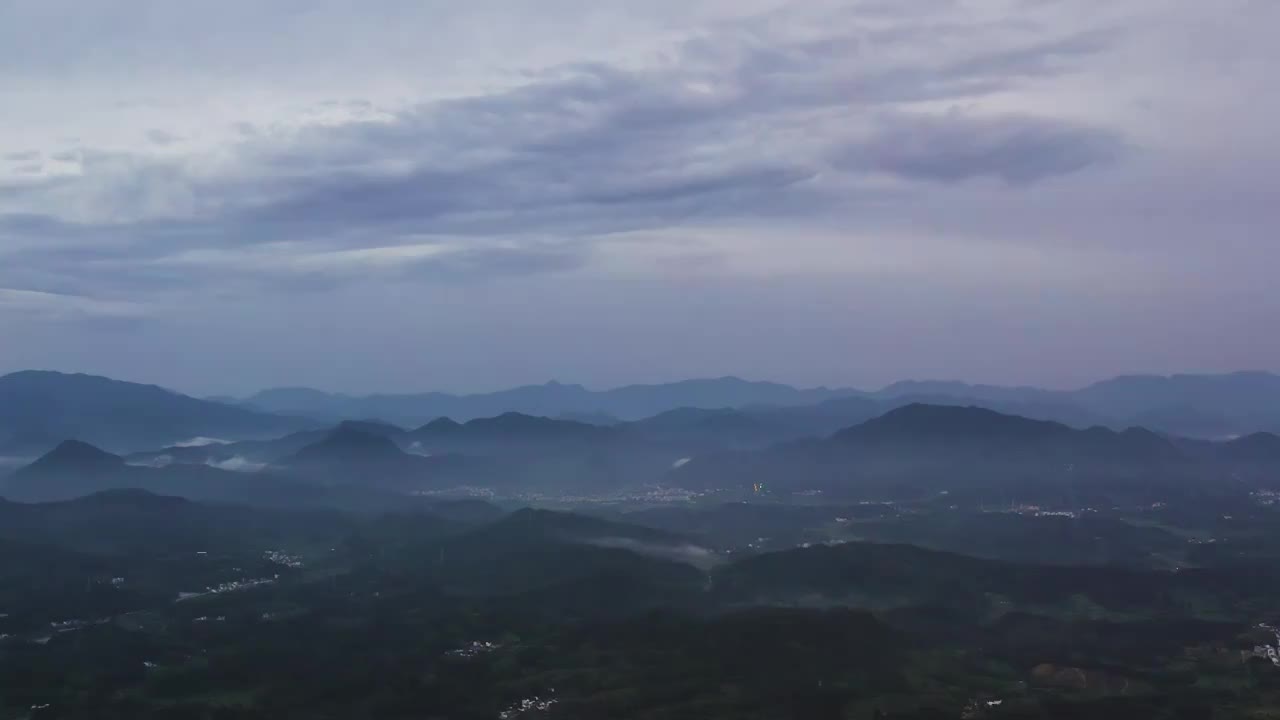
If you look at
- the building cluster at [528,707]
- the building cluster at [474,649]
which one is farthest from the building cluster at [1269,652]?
the building cluster at [474,649]

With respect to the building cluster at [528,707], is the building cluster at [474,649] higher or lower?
higher

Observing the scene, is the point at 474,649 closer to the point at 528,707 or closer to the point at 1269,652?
the point at 528,707

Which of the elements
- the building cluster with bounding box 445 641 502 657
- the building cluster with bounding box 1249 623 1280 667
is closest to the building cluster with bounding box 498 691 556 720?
the building cluster with bounding box 445 641 502 657

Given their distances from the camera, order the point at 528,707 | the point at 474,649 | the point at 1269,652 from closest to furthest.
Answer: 1. the point at 528,707
2. the point at 1269,652
3. the point at 474,649

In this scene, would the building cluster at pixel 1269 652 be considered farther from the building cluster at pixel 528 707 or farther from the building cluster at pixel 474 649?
the building cluster at pixel 474 649

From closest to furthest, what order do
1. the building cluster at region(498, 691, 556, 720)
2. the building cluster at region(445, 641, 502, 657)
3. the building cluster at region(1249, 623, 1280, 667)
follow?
the building cluster at region(498, 691, 556, 720) < the building cluster at region(1249, 623, 1280, 667) < the building cluster at region(445, 641, 502, 657)

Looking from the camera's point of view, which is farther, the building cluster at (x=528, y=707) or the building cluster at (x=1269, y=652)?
the building cluster at (x=1269, y=652)

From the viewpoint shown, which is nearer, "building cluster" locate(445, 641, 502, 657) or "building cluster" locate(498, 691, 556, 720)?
"building cluster" locate(498, 691, 556, 720)

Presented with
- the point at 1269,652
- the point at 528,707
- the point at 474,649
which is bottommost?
the point at 1269,652

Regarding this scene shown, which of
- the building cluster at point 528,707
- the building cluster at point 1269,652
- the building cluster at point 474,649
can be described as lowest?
the building cluster at point 1269,652

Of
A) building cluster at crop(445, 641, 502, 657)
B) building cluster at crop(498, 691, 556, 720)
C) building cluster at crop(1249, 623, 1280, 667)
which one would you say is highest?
building cluster at crop(445, 641, 502, 657)

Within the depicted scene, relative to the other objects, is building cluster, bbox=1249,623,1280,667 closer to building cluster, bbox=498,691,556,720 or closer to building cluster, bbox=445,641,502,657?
building cluster, bbox=498,691,556,720

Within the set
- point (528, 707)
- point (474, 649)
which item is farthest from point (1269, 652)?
point (474, 649)
